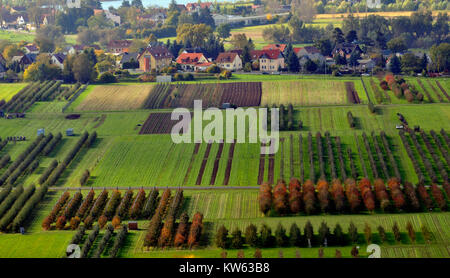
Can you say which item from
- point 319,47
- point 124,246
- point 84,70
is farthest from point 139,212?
point 319,47

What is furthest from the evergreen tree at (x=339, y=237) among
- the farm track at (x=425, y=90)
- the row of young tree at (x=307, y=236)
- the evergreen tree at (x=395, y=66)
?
the evergreen tree at (x=395, y=66)

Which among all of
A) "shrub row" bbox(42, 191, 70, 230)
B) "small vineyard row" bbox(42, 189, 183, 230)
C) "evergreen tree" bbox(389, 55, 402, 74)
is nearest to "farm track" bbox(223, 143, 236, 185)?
"small vineyard row" bbox(42, 189, 183, 230)

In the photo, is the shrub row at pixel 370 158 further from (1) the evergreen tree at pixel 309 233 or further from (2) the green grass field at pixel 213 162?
(1) the evergreen tree at pixel 309 233

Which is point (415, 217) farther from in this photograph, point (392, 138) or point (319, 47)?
point (319, 47)

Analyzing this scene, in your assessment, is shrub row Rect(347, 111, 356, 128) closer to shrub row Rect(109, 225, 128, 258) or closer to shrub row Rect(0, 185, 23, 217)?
shrub row Rect(109, 225, 128, 258)

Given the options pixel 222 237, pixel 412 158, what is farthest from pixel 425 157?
pixel 222 237

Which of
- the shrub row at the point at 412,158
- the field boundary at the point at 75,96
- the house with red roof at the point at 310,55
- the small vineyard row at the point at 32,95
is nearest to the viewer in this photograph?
the shrub row at the point at 412,158

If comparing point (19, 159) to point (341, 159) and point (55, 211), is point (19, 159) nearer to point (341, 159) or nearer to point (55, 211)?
point (55, 211)

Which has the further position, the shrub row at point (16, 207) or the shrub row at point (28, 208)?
the shrub row at point (16, 207)
